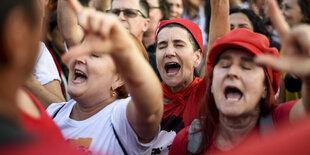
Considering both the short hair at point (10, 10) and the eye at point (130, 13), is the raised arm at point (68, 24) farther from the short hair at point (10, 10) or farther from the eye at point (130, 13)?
the short hair at point (10, 10)

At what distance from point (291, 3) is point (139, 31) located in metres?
1.81

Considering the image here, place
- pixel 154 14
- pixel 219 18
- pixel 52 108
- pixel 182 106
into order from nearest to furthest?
pixel 52 108 < pixel 219 18 < pixel 182 106 < pixel 154 14

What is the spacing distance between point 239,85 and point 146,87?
26.5 inches

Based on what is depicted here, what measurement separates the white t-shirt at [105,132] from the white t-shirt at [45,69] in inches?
27.2

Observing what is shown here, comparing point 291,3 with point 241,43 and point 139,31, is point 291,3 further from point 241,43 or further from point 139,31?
point 241,43

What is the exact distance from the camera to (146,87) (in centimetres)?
177

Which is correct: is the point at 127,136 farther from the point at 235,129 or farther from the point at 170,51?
the point at 170,51

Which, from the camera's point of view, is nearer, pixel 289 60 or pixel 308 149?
pixel 308 149

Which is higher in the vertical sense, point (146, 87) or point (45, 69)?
point (146, 87)

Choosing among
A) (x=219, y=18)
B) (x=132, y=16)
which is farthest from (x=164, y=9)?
(x=219, y=18)

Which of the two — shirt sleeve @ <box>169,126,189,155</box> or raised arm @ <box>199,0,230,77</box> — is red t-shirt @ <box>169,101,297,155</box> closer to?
shirt sleeve @ <box>169,126,189,155</box>

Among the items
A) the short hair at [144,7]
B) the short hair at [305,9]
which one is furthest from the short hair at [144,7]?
the short hair at [305,9]

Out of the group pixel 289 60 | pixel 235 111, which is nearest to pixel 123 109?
pixel 235 111

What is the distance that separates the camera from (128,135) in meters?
2.25
